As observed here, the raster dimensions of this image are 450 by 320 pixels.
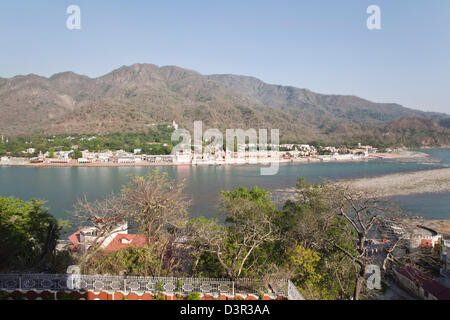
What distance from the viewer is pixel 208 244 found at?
3.65m

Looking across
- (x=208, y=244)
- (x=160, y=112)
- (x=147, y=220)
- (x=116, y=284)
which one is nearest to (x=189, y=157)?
(x=147, y=220)

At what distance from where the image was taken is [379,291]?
222 inches

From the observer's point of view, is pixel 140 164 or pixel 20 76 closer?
pixel 140 164

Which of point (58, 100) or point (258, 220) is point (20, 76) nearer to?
point (58, 100)

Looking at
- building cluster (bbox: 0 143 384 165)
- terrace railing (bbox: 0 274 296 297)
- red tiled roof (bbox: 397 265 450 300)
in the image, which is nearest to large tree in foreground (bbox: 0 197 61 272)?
terrace railing (bbox: 0 274 296 297)

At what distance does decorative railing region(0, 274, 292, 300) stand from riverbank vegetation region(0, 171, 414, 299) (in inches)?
15.4

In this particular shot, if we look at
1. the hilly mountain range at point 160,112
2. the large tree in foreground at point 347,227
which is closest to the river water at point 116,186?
the large tree in foreground at point 347,227

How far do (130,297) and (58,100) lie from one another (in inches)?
3449

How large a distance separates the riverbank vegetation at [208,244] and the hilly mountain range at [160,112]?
135ft

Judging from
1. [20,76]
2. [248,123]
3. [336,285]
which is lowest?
[336,285]

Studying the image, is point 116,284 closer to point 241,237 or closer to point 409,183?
point 241,237

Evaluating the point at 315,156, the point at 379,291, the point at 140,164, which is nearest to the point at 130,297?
the point at 379,291

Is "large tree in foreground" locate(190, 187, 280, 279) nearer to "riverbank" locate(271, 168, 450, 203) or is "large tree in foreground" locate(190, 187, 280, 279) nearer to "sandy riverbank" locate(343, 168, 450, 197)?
"riverbank" locate(271, 168, 450, 203)

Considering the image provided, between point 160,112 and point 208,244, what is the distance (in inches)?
2141
